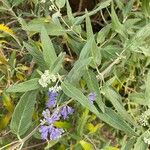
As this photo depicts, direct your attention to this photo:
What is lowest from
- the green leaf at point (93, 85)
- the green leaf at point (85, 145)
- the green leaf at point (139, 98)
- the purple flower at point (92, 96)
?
the green leaf at point (85, 145)

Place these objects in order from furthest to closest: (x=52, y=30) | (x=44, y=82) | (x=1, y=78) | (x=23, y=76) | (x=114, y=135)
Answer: (x=114, y=135) < (x=23, y=76) < (x=1, y=78) < (x=52, y=30) < (x=44, y=82)

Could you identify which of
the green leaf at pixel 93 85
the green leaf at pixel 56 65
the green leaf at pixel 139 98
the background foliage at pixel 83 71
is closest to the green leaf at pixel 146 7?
the background foliage at pixel 83 71

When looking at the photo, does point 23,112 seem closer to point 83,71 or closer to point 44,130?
point 44,130

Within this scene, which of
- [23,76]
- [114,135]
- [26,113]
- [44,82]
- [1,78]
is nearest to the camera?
[44,82]

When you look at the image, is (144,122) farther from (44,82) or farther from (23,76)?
(23,76)

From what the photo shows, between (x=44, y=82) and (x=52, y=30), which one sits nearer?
(x=44, y=82)

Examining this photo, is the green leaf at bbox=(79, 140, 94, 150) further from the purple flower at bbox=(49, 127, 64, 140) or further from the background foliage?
the purple flower at bbox=(49, 127, 64, 140)

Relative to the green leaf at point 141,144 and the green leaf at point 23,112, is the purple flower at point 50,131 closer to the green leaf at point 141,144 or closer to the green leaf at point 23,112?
the green leaf at point 23,112

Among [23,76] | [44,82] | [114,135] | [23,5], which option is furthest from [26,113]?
[23,5]

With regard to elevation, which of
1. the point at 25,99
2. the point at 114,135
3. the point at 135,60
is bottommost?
the point at 114,135
